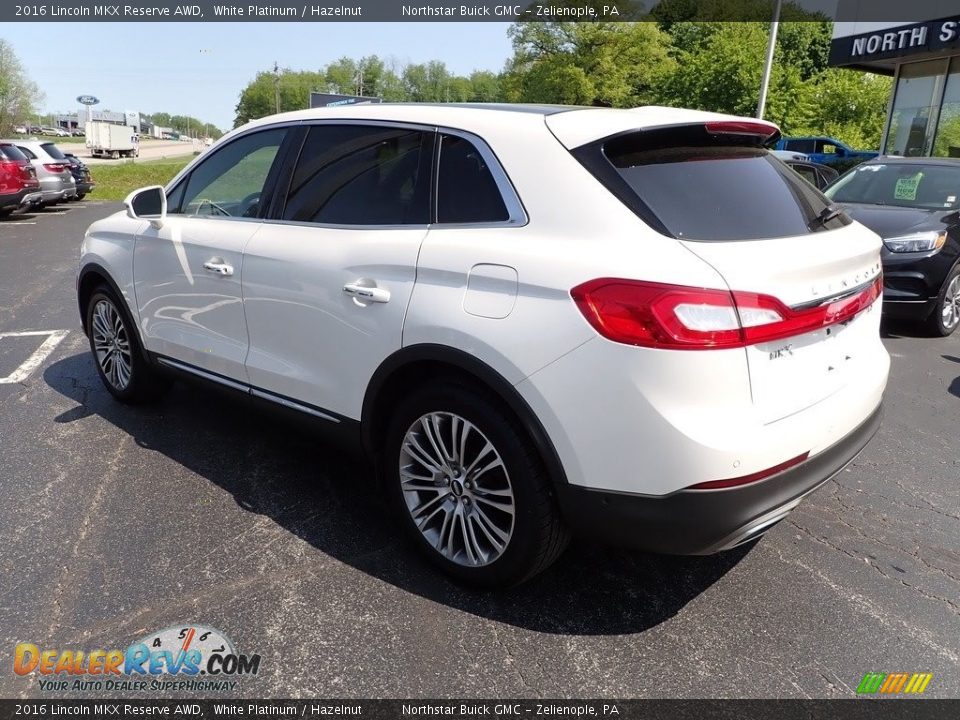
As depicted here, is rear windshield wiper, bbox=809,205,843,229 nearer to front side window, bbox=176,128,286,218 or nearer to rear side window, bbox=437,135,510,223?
rear side window, bbox=437,135,510,223

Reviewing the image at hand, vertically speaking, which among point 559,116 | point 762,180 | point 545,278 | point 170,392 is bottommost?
point 170,392

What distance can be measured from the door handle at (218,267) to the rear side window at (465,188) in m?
1.29

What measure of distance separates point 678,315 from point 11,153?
1816 cm

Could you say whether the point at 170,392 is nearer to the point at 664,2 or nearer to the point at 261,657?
the point at 261,657

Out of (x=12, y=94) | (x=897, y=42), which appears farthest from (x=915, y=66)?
(x=12, y=94)

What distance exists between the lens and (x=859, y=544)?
3.24 metres

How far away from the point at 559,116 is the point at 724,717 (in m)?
2.08

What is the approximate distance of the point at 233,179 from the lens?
3.88 meters

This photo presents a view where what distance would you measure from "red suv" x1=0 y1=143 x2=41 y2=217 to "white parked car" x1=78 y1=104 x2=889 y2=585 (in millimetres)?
14855

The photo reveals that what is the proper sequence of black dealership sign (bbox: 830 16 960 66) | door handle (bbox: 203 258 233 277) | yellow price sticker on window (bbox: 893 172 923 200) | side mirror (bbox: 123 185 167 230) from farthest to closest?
black dealership sign (bbox: 830 16 960 66) → yellow price sticker on window (bbox: 893 172 923 200) → side mirror (bbox: 123 185 167 230) → door handle (bbox: 203 258 233 277)

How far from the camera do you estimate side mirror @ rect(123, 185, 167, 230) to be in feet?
13.4

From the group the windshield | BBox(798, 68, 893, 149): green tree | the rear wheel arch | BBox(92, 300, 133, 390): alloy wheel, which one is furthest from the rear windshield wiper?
BBox(798, 68, 893, 149): green tree

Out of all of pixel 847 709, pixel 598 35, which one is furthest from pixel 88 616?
pixel 598 35

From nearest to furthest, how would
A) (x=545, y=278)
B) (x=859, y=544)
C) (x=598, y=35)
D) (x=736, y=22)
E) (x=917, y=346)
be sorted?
(x=545, y=278) → (x=859, y=544) → (x=917, y=346) → (x=598, y=35) → (x=736, y=22)
